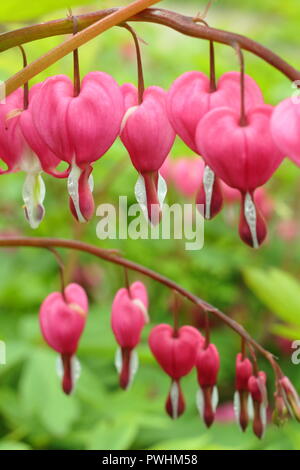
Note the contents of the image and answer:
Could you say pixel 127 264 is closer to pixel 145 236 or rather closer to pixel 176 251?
pixel 145 236

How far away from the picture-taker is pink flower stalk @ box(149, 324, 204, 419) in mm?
1158

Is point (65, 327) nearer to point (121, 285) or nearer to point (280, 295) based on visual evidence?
point (280, 295)

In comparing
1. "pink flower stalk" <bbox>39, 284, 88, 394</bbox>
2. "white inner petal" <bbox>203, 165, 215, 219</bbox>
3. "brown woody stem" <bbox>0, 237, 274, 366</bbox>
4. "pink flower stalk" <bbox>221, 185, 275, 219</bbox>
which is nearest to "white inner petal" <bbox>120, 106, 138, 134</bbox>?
"white inner petal" <bbox>203, 165, 215, 219</bbox>

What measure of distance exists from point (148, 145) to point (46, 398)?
0.98 m

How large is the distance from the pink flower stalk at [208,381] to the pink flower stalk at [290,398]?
0.35 feet

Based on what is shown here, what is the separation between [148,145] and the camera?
848mm

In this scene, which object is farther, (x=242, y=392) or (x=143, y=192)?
(x=242, y=392)

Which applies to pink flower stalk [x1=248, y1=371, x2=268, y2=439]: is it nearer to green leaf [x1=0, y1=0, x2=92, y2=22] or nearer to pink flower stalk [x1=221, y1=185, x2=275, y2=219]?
green leaf [x1=0, y1=0, x2=92, y2=22]

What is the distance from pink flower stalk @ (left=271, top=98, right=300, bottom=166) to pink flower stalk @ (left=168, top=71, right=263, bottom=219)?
0.31ft

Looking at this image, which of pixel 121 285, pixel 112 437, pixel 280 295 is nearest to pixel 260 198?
pixel 121 285

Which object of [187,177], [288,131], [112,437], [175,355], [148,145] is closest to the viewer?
[288,131]

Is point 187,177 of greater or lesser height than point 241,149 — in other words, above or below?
above

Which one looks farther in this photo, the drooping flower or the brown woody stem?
the drooping flower

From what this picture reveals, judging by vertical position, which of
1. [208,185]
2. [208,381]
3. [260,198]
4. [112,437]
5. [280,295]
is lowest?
[112,437]
